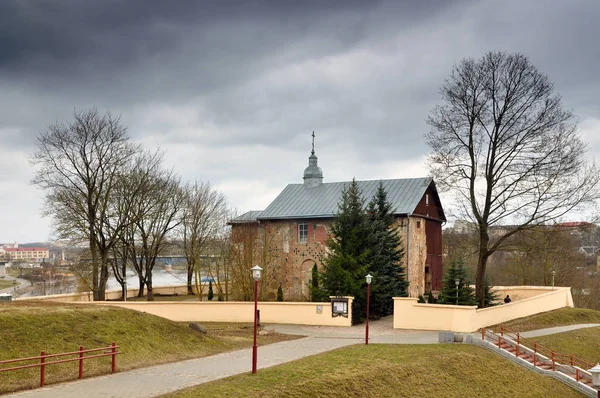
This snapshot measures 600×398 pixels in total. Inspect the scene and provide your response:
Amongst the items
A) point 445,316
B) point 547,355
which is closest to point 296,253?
point 445,316

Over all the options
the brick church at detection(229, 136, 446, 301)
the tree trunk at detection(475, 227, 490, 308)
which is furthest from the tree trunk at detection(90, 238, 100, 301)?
the tree trunk at detection(475, 227, 490, 308)

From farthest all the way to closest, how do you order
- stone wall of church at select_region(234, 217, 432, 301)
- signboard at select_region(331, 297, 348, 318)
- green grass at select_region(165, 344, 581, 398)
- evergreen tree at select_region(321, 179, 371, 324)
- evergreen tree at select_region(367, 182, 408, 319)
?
1. stone wall of church at select_region(234, 217, 432, 301)
2. evergreen tree at select_region(367, 182, 408, 319)
3. evergreen tree at select_region(321, 179, 371, 324)
4. signboard at select_region(331, 297, 348, 318)
5. green grass at select_region(165, 344, 581, 398)

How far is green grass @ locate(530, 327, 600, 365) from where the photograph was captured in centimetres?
2780

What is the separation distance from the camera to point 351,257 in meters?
32.0

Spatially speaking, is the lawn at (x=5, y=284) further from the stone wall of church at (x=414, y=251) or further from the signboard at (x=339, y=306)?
the signboard at (x=339, y=306)

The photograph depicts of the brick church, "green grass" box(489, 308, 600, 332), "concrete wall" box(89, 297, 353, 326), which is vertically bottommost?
"green grass" box(489, 308, 600, 332)

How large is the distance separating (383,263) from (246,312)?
8.15m

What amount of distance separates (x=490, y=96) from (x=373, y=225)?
933 cm

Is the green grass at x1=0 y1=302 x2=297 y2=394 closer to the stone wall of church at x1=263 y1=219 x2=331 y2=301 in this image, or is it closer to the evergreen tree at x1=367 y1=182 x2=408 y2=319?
the evergreen tree at x1=367 y1=182 x2=408 y2=319

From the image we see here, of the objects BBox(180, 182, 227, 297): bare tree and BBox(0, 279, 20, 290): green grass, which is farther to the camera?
BBox(0, 279, 20, 290): green grass

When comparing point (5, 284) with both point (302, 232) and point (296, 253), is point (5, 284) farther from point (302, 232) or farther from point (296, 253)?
point (302, 232)

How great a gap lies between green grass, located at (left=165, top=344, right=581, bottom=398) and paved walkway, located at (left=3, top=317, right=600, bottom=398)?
109 centimetres

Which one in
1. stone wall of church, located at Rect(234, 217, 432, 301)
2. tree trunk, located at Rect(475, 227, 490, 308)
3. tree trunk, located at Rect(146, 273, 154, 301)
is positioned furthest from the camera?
tree trunk, located at Rect(146, 273, 154, 301)

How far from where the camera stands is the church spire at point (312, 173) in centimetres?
4909
